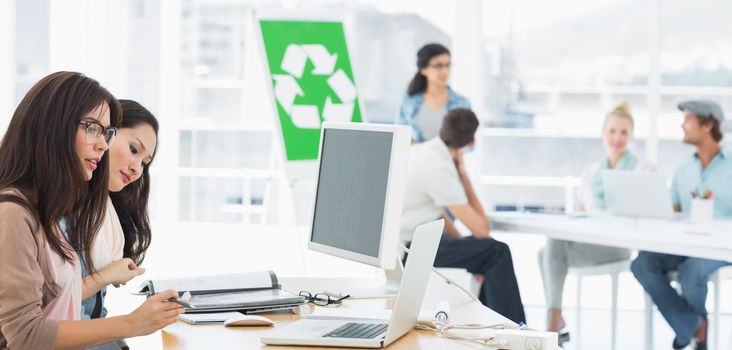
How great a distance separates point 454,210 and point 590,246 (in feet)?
2.61

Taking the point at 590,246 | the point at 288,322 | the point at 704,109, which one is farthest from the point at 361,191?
the point at 704,109

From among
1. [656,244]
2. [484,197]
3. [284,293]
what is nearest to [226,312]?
[284,293]

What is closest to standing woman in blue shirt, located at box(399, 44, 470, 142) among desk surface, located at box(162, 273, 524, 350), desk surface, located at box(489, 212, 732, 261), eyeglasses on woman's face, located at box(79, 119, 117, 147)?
desk surface, located at box(489, 212, 732, 261)

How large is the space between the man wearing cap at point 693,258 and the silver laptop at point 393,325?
2.46 metres

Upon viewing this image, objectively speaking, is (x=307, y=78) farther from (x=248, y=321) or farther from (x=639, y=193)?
(x=248, y=321)

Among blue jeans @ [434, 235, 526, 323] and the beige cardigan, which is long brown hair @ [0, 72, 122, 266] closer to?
the beige cardigan

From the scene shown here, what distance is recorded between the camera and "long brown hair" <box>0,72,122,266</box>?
1.69m

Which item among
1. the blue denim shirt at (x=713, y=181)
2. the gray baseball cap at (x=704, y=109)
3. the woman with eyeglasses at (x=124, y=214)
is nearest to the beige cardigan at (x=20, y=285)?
the woman with eyeglasses at (x=124, y=214)

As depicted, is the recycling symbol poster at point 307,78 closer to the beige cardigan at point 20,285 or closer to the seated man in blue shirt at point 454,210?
the seated man in blue shirt at point 454,210

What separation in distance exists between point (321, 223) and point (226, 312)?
330mm

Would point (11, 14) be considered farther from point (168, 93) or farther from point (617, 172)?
point (617, 172)

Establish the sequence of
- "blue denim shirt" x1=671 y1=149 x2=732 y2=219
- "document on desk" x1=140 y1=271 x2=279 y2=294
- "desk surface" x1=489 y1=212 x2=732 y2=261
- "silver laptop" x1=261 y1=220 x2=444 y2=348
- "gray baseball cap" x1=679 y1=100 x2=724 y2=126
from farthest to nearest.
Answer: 1. "gray baseball cap" x1=679 y1=100 x2=724 y2=126
2. "blue denim shirt" x1=671 y1=149 x2=732 y2=219
3. "desk surface" x1=489 y1=212 x2=732 y2=261
4. "document on desk" x1=140 y1=271 x2=279 y2=294
5. "silver laptop" x1=261 y1=220 x2=444 y2=348

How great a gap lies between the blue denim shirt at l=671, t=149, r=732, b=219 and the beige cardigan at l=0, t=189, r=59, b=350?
3.54m

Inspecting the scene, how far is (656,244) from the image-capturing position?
12.1 feet
